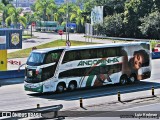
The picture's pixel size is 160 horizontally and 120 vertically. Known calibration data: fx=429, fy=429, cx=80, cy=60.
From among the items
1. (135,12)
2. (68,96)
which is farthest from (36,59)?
(135,12)

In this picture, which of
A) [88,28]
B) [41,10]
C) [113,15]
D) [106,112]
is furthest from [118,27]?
[106,112]

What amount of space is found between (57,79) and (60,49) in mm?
2160

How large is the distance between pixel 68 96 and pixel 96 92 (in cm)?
264

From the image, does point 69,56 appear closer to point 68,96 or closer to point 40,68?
point 40,68

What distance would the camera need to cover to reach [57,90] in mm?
30953

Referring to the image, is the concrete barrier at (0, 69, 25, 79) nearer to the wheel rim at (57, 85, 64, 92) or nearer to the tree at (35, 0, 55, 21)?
the wheel rim at (57, 85, 64, 92)

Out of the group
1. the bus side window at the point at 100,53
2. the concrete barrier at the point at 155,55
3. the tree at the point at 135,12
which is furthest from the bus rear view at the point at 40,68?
the tree at the point at 135,12

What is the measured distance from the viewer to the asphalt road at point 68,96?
27000 mm

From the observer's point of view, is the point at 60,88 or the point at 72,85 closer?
the point at 60,88

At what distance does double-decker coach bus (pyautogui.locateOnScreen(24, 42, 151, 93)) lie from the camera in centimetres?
3009

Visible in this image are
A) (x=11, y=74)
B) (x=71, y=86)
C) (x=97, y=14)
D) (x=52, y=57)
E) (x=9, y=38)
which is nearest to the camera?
(x=52, y=57)

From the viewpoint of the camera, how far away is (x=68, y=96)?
97.6 feet

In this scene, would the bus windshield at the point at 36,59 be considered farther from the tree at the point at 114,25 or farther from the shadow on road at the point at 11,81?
the tree at the point at 114,25

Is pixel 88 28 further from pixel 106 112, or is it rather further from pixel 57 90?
pixel 106 112
